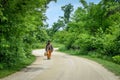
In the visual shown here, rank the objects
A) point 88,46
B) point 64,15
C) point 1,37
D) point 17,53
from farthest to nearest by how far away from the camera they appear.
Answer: point 64,15, point 88,46, point 17,53, point 1,37

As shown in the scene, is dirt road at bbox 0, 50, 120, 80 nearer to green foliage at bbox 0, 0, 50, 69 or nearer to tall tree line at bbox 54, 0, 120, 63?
green foliage at bbox 0, 0, 50, 69

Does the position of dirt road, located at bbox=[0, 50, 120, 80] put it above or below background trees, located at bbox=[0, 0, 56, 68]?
below

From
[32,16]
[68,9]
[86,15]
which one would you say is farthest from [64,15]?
[32,16]

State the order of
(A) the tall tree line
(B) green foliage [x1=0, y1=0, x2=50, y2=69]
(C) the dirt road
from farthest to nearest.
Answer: (A) the tall tree line
(B) green foliage [x1=0, y1=0, x2=50, y2=69]
(C) the dirt road

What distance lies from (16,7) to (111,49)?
20.9 m

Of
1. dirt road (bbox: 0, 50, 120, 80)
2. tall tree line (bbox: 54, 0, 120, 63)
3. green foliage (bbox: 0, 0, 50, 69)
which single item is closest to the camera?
dirt road (bbox: 0, 50, 120, 80)

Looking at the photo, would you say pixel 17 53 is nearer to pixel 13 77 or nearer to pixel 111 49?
pixel 13 77

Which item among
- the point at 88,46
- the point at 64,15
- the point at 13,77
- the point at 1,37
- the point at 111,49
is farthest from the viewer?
the point at 64,15

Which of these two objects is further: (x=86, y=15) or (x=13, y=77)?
(x=86, y=15)

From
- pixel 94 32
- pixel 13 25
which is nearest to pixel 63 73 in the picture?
pixel 13 25

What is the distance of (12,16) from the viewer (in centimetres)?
2405

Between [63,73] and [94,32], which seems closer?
[63,73]

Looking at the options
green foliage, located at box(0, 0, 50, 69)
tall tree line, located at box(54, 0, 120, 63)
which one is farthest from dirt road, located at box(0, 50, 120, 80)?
tall tree line, located at box(54, 0, 120, 63)

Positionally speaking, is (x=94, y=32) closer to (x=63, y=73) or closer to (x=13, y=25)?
(x=13, y=25)
